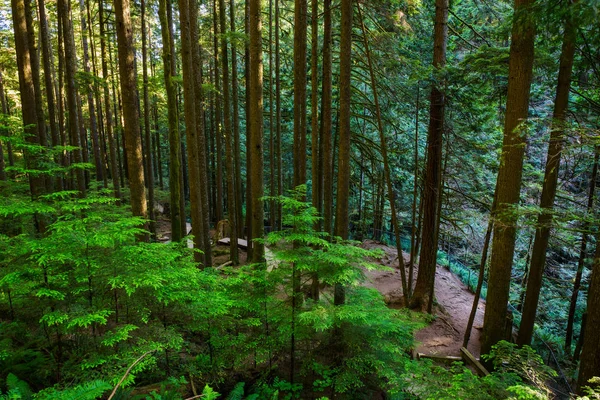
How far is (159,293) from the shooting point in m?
3.79

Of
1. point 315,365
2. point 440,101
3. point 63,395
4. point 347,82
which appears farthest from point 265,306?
point 440,101

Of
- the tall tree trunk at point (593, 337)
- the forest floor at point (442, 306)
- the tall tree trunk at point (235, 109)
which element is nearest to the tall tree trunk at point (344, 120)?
the forest floor at point (442, 306)

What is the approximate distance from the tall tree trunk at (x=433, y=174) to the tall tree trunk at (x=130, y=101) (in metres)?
7.54

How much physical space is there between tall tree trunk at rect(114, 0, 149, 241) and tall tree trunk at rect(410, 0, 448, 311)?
754 cm

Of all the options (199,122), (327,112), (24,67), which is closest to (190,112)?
(199,122)

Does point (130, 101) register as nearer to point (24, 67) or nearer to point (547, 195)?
point (24, 67)

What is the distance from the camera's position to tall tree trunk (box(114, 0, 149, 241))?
6254 mm

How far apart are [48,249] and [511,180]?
7.46 m

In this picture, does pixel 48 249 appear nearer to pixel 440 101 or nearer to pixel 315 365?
pixel 315 365

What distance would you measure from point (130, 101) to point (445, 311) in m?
12.0

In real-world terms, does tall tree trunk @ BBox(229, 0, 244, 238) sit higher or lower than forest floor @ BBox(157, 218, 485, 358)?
higher

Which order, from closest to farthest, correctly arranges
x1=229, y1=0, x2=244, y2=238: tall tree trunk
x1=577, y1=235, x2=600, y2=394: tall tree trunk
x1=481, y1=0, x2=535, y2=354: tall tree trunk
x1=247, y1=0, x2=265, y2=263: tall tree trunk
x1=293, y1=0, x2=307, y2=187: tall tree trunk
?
x1=577, y1=235, x2=600, y2=394: tall tree trunk, x1=481, y1=0, x2=535, y2=354: tall tree trunk, x1=247, y1=0, x2=265, y2=263: tall tree trunk, x1=293, y1=0, x2=307, y2=187: tall tree trunk, x1=229, y1=0, x2=244, y2=238: tall tree trunk

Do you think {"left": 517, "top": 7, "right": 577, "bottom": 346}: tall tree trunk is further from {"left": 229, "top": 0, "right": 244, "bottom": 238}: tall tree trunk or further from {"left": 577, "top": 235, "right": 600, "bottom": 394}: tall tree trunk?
{"left": 229, "top": 0, "right": 244, "bottom": 238}: tall tree trunk

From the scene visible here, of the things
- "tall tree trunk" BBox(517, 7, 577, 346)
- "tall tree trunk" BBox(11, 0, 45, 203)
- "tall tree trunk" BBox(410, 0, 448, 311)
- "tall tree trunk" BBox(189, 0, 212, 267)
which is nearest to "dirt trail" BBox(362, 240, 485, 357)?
"tall tree trunk" BBox(410, 0, 448, 311)
